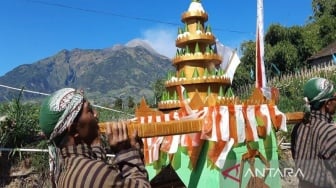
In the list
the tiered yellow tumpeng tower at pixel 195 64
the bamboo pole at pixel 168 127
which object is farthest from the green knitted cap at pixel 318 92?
the tiered yellow tumpeng tower at pixel 195 64

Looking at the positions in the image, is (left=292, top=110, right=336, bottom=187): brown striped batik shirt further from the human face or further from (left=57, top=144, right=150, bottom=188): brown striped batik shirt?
the human face

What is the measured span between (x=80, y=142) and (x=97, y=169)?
188 mm

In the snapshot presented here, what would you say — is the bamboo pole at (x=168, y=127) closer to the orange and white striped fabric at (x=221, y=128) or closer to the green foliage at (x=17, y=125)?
the orange and white striped fabric at (x=221, y=128)

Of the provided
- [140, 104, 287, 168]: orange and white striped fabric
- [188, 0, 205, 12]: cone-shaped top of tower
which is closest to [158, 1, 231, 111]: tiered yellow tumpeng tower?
[188, 0, 205, 12]: cone-shaped top of tower

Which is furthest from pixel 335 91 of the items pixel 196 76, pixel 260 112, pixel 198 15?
pixel 198 15

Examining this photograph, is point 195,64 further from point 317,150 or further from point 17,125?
point 17,125

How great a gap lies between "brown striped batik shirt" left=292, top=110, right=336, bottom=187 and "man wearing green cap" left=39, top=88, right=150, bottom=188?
1463 mm

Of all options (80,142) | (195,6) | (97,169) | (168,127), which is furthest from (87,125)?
(195,6)

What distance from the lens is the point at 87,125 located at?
6.01 feet

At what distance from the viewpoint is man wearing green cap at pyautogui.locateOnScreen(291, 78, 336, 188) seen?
2770 mm

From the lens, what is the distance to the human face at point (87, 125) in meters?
1.82

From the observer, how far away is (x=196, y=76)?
4.38 metres

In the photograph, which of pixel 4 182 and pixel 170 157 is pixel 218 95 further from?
pixel 4 182

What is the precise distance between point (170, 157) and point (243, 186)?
781 millimetres
